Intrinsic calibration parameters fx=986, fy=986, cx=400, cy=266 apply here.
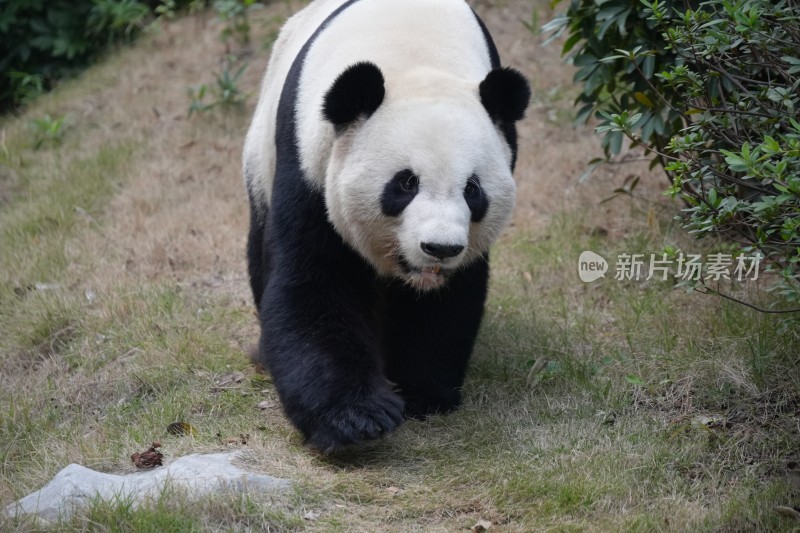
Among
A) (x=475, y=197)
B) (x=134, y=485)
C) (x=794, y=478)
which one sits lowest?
(x=794, y=478)

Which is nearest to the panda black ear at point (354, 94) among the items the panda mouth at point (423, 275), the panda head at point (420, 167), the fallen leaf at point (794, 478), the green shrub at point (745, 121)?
the panda head at point (420, 167)

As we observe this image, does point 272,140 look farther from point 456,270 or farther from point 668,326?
point 668,326

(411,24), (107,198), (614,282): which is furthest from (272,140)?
(107,198)

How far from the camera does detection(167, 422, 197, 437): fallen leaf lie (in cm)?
470

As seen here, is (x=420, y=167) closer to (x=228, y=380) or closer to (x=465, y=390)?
(x=465, y=390)

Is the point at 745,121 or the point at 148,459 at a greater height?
the point at 745,121

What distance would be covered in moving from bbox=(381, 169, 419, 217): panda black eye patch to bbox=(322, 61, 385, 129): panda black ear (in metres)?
0.37

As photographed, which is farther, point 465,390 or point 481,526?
point 465,390

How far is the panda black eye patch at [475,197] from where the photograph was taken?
4203 millimetres

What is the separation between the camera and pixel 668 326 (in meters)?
5.47

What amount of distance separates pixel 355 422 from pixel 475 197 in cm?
111

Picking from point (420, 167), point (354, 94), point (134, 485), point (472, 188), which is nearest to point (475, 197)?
point (472, 188)

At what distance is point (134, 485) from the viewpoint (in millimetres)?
4023

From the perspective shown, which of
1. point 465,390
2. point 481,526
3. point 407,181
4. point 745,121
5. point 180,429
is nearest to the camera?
point 481,526
